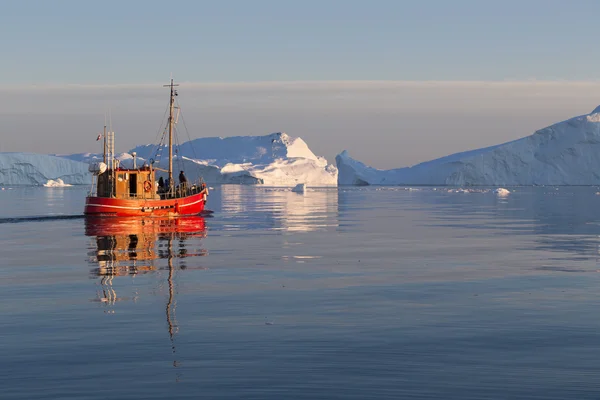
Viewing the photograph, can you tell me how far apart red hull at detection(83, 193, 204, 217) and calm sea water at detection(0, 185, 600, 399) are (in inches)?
795

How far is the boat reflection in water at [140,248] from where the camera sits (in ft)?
60.0

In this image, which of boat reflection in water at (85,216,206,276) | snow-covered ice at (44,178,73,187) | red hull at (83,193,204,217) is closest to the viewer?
boat reflection in water at (85,216,206,276)

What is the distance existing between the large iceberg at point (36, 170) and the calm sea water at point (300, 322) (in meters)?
164

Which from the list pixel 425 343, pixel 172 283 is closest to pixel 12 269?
pixel 172 283

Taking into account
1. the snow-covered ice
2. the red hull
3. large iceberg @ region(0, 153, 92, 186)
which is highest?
large iceberg @ region(0, 153, 92, 186)

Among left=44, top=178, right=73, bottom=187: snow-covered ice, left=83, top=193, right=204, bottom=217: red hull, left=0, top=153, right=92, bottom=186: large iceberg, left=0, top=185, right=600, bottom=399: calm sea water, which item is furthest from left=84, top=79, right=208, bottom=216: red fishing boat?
left=0, top=153, right=92, bottom=186: large iceberg

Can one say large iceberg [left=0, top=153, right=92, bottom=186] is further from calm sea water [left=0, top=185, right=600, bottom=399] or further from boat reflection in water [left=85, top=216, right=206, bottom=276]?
calm sea water [left=0, top=185, right=600, bottom=399]

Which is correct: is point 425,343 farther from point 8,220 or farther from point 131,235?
point 8,220

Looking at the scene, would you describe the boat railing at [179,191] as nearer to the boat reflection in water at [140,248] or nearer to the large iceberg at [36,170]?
the boat reflection in water at [140,248]

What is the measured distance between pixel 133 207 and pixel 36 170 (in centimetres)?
14671

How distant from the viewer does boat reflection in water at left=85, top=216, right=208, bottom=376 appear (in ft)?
60.0

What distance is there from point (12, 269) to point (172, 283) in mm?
→ 5403

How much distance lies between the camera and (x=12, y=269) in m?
21.5

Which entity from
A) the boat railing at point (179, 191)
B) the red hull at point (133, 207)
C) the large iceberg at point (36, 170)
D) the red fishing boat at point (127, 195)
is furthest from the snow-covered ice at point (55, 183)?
the red hull at point (133, 207)
